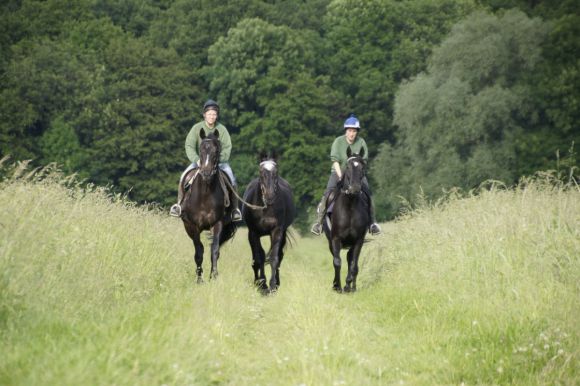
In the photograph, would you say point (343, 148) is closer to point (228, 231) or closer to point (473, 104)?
point (228, 231)

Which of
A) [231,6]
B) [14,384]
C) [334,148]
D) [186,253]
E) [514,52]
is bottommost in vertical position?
[186,253]

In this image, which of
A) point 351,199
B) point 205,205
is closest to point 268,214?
point 205,205

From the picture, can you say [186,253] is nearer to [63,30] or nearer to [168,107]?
[168,107]

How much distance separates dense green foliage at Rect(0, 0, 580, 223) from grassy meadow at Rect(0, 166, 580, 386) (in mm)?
23689

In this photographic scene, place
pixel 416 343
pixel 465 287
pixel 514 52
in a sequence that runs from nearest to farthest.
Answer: pixel 416 343 < pixel 465 287 < pixel 514 52

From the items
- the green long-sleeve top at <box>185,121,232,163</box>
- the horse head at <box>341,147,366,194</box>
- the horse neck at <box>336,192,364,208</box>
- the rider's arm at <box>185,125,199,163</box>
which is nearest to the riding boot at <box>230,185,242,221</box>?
the green long-sleeve top at <box>185,121,232,163</box>

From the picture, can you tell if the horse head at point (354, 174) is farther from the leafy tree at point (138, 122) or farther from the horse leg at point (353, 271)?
the leafy tree at point (138, 122)

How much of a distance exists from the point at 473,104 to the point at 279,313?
29.3 metres

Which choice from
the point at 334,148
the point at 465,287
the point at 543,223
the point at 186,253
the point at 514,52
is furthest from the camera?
the point at 514,52

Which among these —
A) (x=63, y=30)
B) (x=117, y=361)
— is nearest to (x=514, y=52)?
(x=63, y=30)

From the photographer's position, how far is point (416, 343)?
7.68 metres

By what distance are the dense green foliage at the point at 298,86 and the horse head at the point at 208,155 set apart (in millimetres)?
23571

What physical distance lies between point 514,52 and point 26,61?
90.5ft

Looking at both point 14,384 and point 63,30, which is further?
point 63,30
